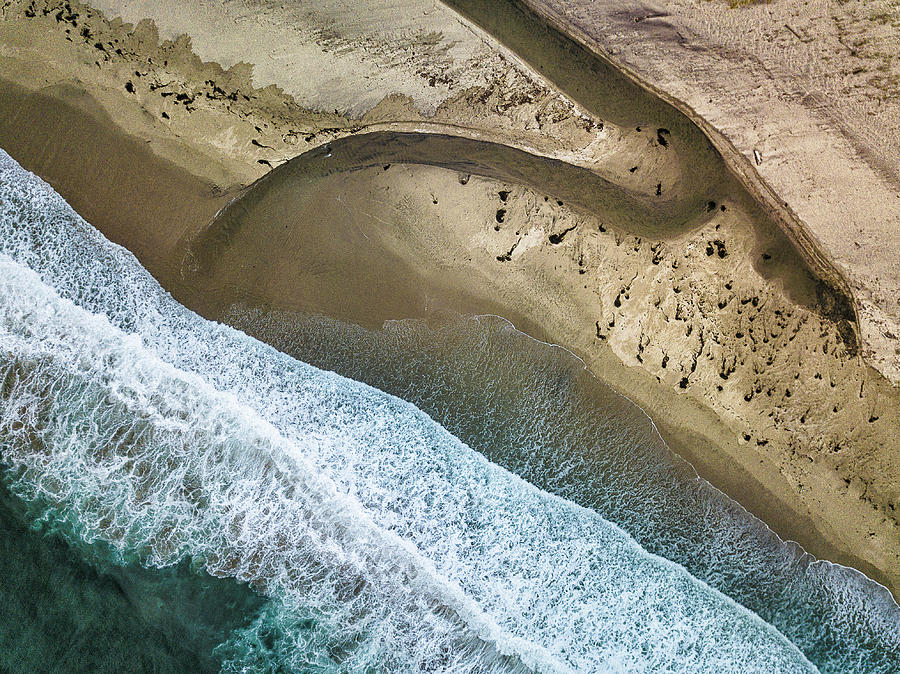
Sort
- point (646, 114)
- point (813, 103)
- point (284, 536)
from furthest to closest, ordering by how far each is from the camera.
Answer: point (646, 114), point (813, 103), point (284, 536)

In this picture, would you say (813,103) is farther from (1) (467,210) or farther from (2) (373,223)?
(2) (373,223)

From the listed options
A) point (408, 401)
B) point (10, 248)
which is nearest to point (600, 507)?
point (408, 401)

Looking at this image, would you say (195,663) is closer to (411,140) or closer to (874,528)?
(411,140)

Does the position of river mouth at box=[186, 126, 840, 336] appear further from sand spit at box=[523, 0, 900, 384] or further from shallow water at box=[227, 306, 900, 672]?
sand spit at box=[523, 0, 900, 384]

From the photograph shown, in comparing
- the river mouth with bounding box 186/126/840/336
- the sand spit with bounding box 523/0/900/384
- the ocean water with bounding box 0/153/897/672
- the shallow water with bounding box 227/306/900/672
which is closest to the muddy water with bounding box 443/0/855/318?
the river mouth with bounding box 186/126/840/336

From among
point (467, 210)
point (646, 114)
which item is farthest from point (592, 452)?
point (646, 114)
